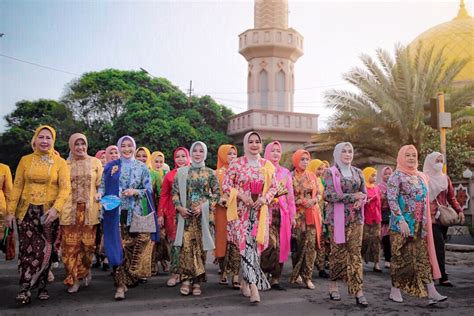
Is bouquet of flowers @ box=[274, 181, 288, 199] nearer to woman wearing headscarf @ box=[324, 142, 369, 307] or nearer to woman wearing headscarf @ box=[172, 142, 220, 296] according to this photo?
woman wearing headscarf @ box=[324, 142, 369, 307]

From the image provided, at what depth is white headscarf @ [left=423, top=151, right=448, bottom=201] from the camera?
266 inches

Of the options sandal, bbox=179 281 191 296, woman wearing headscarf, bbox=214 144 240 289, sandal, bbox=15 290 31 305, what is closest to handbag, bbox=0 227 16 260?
sandal, bbox=15 290 31 305

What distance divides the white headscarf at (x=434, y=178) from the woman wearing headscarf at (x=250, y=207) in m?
2.37

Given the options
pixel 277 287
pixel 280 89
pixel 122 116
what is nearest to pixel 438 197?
pixel 277 287

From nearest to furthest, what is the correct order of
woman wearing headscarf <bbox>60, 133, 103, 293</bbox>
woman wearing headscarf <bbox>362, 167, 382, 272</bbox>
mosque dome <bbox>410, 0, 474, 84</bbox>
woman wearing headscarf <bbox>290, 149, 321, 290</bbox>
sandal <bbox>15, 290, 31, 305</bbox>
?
sandal <bbox>15, 290, 31, 305</bbox> → woman wearing headscarf <bbox>60, 133, 103, 293</bbox> → woman wearing headscarf <bbox>290, 149, 321, 290</bbox> → woman wearing headscarf <bbox>362, 167, 382, 272</bbox> → mosque dome <bbox>410, 0, 474, 84</bbox>

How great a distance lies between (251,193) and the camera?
5895mm

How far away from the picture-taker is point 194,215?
6.12m

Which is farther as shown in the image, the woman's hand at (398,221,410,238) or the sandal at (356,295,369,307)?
the woman's hand at (398,221,410,238)

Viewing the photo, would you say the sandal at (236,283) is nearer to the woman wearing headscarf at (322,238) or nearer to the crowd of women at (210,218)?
the crowd of women at (210,218)

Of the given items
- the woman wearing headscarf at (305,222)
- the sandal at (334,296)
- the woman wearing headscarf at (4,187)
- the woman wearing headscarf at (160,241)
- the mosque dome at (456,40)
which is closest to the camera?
the sandal at (334,296)

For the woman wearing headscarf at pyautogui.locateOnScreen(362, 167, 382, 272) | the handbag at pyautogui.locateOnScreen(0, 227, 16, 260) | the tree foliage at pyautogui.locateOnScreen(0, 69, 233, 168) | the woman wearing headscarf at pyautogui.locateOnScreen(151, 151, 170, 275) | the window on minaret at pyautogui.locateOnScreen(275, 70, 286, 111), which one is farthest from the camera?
the window on minaret at pyautogui.locateOnScreen(275, 70, 286, 111)

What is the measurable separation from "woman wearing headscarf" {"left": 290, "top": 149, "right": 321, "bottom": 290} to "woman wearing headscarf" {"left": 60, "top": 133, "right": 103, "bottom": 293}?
2.78 metres

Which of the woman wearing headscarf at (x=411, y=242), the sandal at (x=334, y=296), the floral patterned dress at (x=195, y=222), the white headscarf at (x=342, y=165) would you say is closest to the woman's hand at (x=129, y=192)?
the floral patterned dress at (x=195, y=222)

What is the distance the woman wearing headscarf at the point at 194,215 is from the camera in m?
6.10
